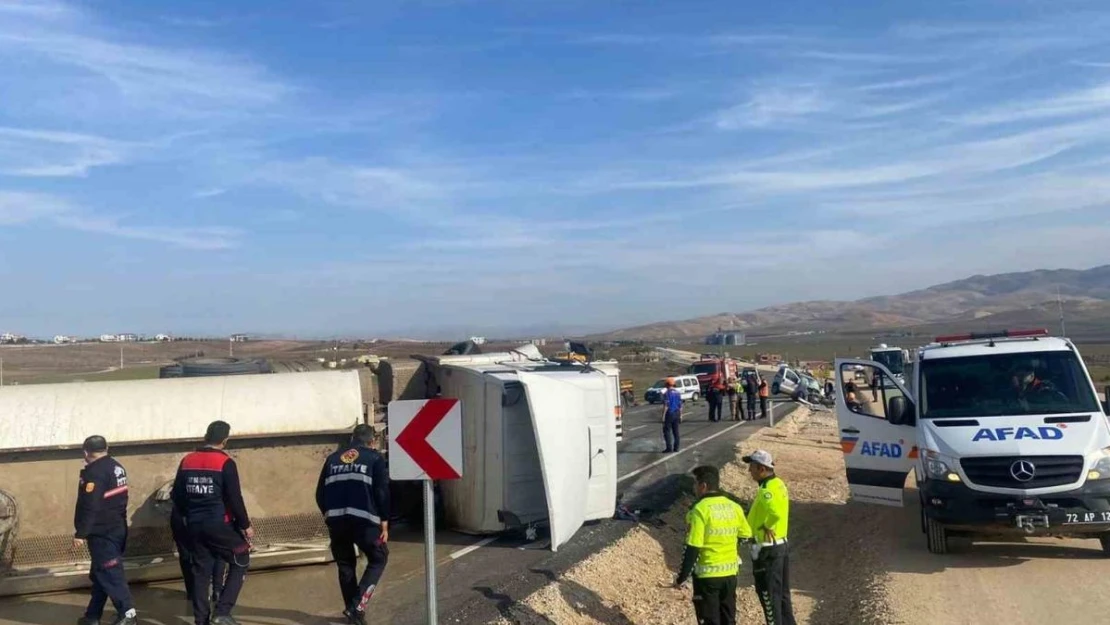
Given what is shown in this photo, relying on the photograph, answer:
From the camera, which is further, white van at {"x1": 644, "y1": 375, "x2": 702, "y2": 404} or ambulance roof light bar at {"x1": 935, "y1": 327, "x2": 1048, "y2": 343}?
white van at {"x1": 644, "y1": 375, "x2": 702, "y2": 404}

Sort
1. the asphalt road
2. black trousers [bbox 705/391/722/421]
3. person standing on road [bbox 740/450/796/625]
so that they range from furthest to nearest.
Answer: black trousers [bbox 705/391/722/421], the asphalt road, person standing on road [bbox 740/450/796/625]

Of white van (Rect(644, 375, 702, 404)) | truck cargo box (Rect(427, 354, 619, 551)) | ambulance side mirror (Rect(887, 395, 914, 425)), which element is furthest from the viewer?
white van (Rect(644, 375, 702, 404))

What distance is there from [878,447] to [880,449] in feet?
0.12

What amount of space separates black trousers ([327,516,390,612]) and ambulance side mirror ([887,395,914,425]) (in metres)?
6.46

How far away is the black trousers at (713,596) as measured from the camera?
20.8 feet

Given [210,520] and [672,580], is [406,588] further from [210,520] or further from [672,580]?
[672,580]

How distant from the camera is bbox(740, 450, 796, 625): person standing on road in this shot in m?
6.91

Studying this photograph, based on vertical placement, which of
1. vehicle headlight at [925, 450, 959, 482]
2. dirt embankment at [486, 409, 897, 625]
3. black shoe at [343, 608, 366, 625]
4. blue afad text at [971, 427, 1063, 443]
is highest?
blue afad text at [971, 427, 1063, 443]

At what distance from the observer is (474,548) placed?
992 cm

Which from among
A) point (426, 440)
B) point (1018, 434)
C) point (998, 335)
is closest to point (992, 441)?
point (1018, 434)

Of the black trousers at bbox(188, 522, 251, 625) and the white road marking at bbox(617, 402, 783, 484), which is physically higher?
the black trousers at bbox(188, 522, 251, 625)

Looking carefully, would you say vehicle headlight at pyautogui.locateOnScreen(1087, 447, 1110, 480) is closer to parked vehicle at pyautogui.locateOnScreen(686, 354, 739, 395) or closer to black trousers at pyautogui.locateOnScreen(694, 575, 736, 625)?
black trousers at pyautogui.locateOnScreen(694, 575, 736, 625)

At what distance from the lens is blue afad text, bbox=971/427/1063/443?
30.4ft

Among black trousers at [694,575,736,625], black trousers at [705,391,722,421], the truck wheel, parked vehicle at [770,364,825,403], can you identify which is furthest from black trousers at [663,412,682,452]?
parked vehicle at [770,364,825,403]
